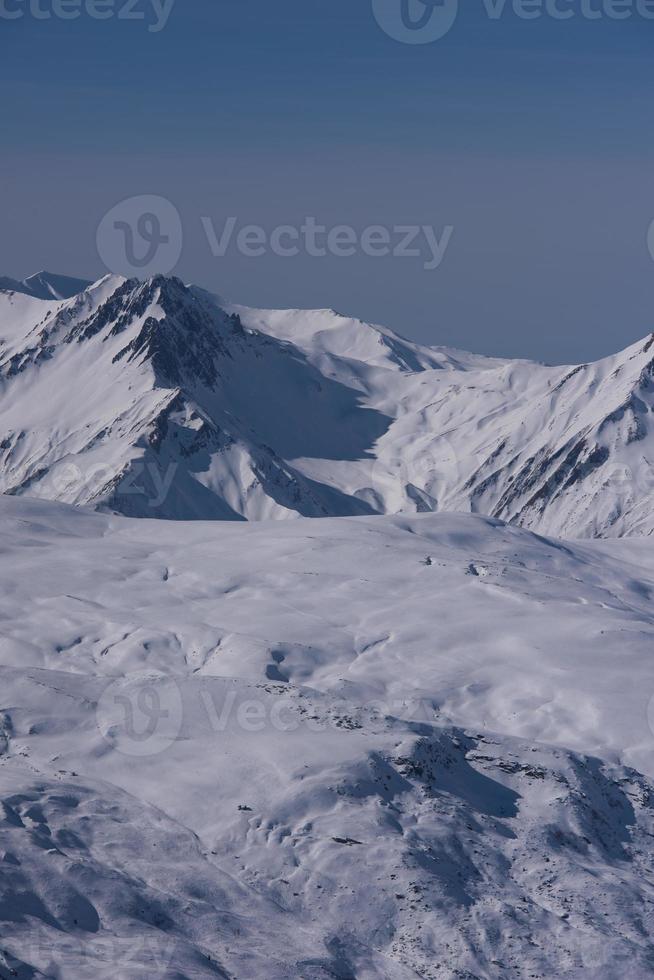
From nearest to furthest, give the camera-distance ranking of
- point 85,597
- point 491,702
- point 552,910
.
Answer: point 552,910
point 491,702
point 85,597

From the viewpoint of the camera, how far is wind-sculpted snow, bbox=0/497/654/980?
47.4 meters

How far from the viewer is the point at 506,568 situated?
109438 mm

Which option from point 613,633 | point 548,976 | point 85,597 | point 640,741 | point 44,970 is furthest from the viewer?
point 85,597

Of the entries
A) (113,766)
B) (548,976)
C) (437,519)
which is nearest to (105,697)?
(113,766)

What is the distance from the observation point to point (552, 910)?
51.6 metres

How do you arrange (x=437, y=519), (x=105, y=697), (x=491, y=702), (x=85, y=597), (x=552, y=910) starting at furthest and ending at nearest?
(x=437, y=519), (x=85, y=597), (x=491, y=702), (x=105, y=697), (x=552, y=910)

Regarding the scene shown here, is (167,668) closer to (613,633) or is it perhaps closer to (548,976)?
(613,633)

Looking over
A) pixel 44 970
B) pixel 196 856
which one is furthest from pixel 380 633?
pixel 44 970

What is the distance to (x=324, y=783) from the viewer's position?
189ft

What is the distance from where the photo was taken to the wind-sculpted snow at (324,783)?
47.4 meters

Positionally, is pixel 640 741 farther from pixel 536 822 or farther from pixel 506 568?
pixel 506 568

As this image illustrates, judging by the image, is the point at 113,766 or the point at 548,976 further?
the point at 113,766

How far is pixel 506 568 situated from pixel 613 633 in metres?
Answer: 19.3

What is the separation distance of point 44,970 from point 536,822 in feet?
82.8
